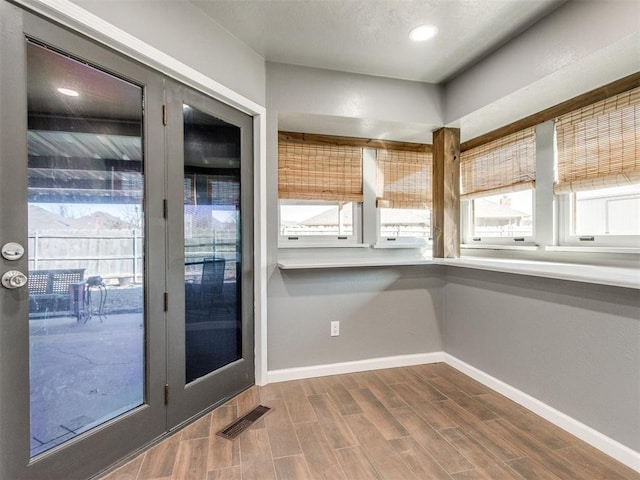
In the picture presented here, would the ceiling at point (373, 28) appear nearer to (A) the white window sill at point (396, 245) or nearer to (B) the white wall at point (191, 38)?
(B) the white wall at point (191, 38)

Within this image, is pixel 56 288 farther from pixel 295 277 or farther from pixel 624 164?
pixel 624 164

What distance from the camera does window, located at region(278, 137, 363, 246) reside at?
2.95m

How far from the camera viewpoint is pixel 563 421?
1.93m

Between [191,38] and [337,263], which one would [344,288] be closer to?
[337,263]

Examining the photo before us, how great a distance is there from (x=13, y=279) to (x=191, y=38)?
1.53 meters

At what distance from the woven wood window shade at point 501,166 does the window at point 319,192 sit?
112 cm

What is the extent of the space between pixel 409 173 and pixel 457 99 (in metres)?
0.83

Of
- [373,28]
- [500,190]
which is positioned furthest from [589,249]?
[373,28]

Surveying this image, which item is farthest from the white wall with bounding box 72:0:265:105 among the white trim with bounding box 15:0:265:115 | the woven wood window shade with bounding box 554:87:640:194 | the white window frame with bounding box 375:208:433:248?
the woven wood window shade with bounding box 554:87:640:194

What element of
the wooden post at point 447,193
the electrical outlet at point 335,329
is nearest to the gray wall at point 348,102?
the wooden post at point 447,193

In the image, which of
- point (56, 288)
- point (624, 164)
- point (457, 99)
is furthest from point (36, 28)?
point (624, 164)

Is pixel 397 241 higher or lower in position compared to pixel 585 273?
higher

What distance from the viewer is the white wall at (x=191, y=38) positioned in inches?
61.5

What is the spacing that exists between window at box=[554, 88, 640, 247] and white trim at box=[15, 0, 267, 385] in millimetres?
2197
